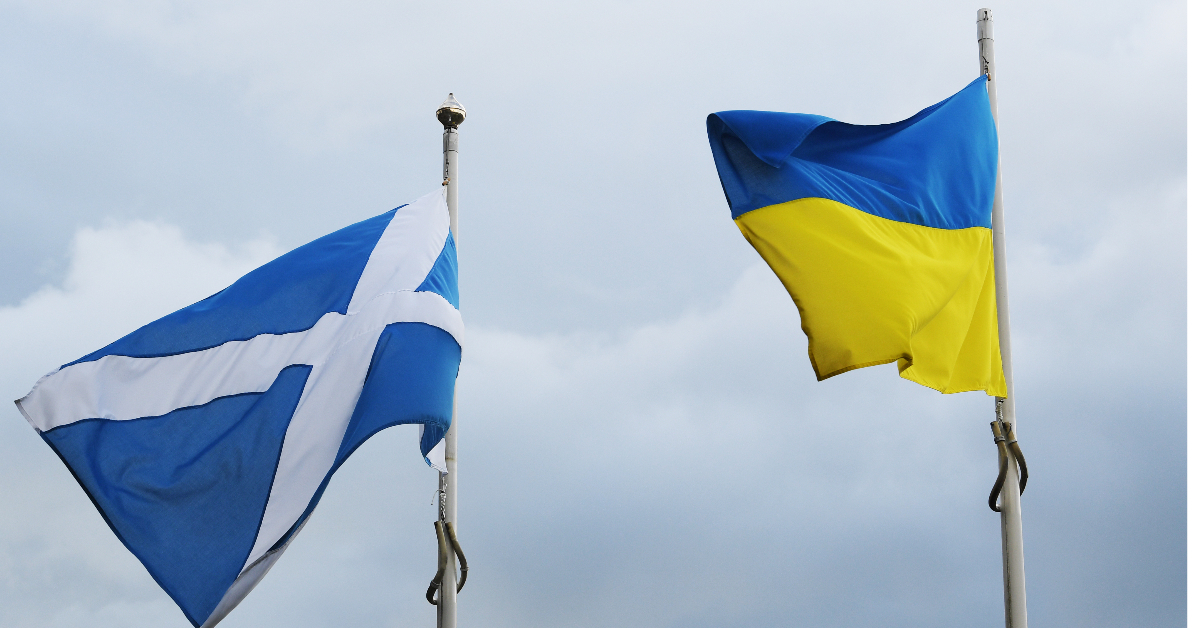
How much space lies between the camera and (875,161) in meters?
11.0

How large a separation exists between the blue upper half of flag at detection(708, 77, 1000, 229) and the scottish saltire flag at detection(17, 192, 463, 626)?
2755 millimetres

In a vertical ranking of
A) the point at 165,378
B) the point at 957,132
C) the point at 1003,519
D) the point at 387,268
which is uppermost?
the point at 957,132

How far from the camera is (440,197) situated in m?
12.1

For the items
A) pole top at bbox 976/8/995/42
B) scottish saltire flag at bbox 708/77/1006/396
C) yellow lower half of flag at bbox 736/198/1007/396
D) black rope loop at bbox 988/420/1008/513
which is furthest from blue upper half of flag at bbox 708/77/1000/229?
black rope loop at bbox 988/420/1008/513

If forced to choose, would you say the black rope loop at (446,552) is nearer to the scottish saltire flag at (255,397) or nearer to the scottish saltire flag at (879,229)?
the scottish saltire flag at (255,397)

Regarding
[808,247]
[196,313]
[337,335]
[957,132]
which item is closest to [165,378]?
[196,313]

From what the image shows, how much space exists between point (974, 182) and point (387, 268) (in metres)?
5.14

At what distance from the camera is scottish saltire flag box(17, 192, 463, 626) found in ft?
34.0

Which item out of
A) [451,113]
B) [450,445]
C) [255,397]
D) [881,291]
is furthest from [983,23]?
[255,397]

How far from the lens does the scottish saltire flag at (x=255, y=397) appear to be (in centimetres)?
1035

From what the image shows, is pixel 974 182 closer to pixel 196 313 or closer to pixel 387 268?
pixel 387 268

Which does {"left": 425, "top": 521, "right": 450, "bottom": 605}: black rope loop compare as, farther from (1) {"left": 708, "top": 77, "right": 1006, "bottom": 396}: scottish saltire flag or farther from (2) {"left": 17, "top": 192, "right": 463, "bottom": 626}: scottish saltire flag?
(1) {"left": 708, "top": 77, "right": 1006, "bottom": 396}: scottish saltire flag

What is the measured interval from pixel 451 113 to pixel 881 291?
4787 millimetres

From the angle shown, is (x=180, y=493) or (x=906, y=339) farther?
(x=180, y=493)
